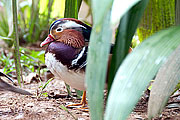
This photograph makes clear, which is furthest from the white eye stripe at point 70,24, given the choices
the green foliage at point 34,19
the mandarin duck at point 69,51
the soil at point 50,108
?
the green foliage at point 34,19

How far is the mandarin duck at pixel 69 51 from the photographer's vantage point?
54.1 inches

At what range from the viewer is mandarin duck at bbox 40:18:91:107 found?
1373 mm

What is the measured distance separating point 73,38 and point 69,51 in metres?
0.11

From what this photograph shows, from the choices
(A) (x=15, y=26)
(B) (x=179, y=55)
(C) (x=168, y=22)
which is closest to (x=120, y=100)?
(B) (x=179, y=55)

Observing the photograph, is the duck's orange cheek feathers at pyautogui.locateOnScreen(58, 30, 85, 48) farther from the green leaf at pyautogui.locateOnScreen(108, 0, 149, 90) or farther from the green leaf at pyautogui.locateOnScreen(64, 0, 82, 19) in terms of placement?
the green leaf at pyautogui.locateOnScreen(108, 0, 149, 90)

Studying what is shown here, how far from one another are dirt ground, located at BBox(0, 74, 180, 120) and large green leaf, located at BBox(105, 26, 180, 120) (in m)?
0.57

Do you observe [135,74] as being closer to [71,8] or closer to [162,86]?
[162,86]

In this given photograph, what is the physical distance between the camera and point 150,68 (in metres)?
0.69

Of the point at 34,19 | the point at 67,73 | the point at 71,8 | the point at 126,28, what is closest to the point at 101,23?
the point at 126,28

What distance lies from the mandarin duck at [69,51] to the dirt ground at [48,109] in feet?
0.57

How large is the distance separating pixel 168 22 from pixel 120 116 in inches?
53.1

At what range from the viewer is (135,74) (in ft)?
2.22

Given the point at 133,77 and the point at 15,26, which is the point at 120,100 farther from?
the point at 15,26

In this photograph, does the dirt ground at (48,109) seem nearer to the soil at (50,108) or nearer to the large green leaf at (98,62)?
the soil at (50,108)
